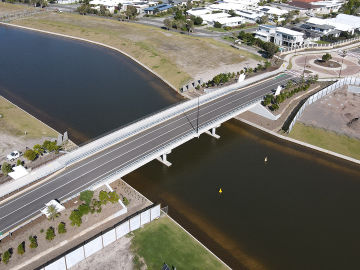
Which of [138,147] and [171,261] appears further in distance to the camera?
[138,147]

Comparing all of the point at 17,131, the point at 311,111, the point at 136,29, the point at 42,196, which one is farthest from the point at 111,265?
the point at 136,29

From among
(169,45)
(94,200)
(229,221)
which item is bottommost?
(229,221)

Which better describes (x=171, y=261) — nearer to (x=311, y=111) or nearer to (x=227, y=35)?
(x=311, y=111)

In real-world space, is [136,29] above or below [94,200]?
above

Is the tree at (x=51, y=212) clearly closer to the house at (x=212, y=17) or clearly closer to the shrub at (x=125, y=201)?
the shrub at (x=125, y=201)

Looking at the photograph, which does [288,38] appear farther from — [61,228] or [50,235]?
[50,235]

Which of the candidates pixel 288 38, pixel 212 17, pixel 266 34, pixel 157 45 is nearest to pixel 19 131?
pixel 157 45

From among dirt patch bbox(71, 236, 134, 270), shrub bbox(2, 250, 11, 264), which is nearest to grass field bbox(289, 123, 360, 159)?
dirt patch bbox(71, 236, 134, 270)

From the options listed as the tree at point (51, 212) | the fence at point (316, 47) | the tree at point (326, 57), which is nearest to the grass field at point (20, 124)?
the tree at point (51, 212)
